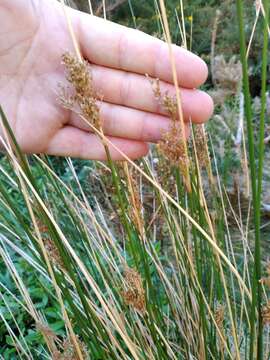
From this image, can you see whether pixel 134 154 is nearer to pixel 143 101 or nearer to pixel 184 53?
pixel 143 101

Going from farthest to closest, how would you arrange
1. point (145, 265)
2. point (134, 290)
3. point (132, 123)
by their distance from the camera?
1. point (132, 123)
2. point (145, 265)
3. point (134, 290)

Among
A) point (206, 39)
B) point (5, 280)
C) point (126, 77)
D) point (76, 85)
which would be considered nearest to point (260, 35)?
point (206, 39)

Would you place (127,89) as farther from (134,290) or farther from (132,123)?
(134,290)

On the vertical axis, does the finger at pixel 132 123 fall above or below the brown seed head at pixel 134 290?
above

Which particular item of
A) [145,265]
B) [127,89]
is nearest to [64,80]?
[127,89]

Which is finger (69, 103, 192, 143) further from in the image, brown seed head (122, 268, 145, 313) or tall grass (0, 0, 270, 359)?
brown seed head (122, 268, 145, 313)

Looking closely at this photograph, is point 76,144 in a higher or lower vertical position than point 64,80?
lower

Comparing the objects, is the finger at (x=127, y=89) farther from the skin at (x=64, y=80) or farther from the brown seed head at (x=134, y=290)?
the brown seed head at (x=134, y=290)

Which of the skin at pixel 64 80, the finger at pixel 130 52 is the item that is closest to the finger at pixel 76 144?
the skin at pixel 64 80
